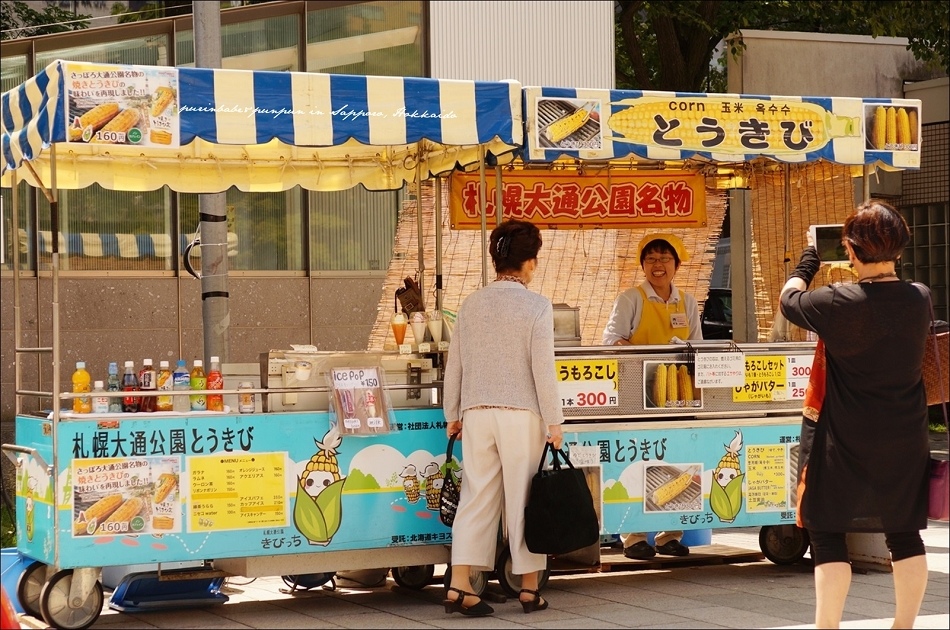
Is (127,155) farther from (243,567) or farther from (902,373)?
(902,373)

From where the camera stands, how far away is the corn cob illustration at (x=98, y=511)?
582cm

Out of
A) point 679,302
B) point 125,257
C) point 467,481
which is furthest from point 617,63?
point 467,481

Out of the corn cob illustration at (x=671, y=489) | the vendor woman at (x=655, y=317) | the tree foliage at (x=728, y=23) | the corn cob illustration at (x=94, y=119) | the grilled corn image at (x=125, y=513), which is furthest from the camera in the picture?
the tree foliage at (x=728, y=23)

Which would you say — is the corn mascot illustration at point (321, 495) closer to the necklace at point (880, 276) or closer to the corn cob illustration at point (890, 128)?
the necklace at point (880, 276)

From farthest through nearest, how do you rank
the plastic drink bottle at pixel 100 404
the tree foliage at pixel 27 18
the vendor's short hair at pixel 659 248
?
the tree foliage at pixel 27 18 → the vendor's short hair at pixel 659 248 → the plastic drink bottle at pixel 100 404

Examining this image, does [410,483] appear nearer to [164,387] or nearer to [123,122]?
[164,387]

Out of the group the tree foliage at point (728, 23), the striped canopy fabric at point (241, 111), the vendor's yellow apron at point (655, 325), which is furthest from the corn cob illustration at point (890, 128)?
the tree foliage at point (728, 23)

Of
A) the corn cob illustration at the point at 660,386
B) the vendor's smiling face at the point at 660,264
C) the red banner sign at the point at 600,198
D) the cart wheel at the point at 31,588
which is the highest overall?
the red banner sign at the point at 600,198

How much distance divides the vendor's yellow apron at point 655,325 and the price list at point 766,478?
111cm

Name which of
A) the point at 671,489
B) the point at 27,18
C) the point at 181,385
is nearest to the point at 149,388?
the point at 181,385

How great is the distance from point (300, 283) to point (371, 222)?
3.13 feet

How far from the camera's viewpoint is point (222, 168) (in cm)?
779

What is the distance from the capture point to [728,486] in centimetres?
695

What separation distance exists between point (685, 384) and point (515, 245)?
1407 millimetres
